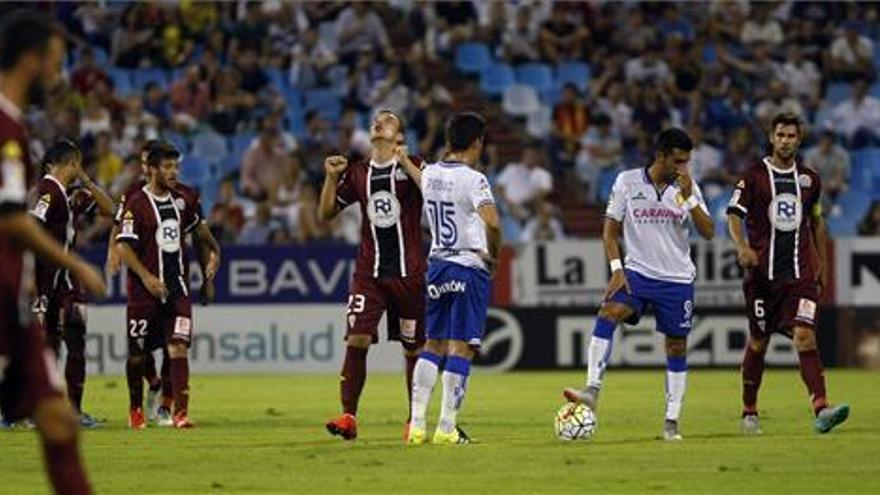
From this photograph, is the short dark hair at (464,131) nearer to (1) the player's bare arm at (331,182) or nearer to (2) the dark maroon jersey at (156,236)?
(1) the player's bare arm at (331,182)

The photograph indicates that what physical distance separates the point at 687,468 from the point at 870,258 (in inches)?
637

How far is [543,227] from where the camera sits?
3136cm

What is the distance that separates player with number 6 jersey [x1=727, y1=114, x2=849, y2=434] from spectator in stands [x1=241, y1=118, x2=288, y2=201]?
14848 millimetres

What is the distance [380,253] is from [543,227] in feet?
47.0

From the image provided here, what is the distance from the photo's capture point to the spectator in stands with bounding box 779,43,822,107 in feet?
117

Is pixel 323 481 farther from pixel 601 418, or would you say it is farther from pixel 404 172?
pixel 601 418

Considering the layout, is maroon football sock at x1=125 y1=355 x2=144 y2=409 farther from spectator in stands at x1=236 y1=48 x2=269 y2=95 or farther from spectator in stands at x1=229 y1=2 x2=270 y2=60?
spectator in stands at x1=229 y1=2 x2=270 y2=60

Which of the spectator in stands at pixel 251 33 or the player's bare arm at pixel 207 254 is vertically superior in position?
the spectator in stands at pixel 251 33

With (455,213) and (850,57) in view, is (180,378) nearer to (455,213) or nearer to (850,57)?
(455,213)

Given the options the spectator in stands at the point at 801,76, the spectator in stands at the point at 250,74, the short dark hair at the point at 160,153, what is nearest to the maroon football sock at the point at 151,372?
the short dark hair at the point at 160,153

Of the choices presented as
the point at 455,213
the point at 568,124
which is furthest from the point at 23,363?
the point at 568,124

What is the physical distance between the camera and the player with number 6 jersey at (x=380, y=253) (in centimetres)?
1703

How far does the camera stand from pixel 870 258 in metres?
29.8

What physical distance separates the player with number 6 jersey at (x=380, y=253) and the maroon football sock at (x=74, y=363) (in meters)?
3.34
